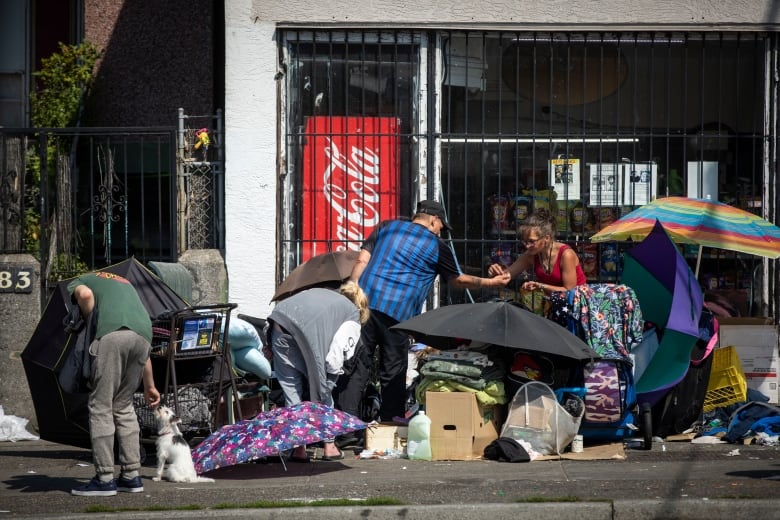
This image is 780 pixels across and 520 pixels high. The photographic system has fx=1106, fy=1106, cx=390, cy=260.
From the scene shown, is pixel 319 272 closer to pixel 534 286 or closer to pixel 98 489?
pixel 534 286

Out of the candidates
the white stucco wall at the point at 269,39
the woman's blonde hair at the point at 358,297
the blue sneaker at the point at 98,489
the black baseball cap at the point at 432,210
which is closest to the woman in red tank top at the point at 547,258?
the black baseball cap at the point at 432,210

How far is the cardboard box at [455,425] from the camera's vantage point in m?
8.16

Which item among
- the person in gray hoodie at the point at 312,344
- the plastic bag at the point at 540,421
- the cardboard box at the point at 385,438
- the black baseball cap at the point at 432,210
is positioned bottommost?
the cardboard box at the point at 385,438

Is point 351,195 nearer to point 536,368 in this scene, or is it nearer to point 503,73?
point 503,73

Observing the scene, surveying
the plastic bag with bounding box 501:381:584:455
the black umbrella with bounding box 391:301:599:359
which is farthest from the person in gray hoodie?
the plastic bag with bounding box 501:381:584:455

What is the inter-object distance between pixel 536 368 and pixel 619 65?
12.9 feet

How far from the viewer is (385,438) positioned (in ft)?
27.8

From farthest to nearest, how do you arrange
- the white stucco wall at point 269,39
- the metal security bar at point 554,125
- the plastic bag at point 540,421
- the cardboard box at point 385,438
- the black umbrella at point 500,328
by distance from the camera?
the metal security bar at point 554,125, the white stucco wall at point 269,39, the cardboard box at point 385,438, the plastic bag at point 540,421, the black umbrella at point 500,328

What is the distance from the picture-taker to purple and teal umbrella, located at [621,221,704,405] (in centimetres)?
848

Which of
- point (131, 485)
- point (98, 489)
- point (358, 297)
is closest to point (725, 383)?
point (358, 297)

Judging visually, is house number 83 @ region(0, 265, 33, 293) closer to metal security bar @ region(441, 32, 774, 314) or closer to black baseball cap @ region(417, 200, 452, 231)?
black baseball cap @ region(417, 200, 452, 231)

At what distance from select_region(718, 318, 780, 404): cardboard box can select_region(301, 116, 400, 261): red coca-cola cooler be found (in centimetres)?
337

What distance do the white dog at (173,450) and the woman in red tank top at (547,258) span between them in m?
3.06

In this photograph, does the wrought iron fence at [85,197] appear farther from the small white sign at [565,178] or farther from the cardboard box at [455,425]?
the small white sign at [565,178]
